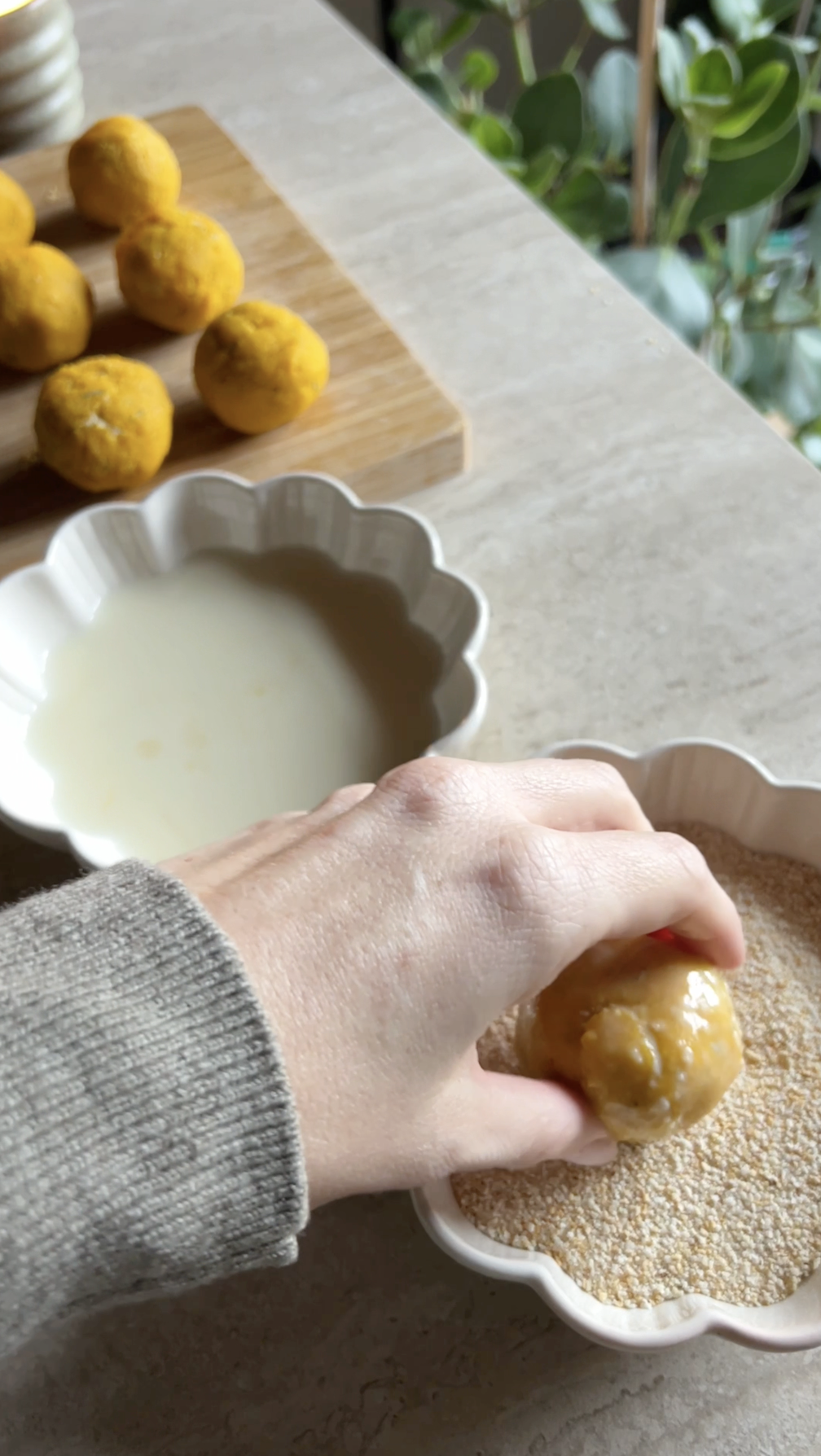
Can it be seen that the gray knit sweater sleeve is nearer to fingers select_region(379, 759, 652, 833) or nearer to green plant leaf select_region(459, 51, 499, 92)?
fingers select_region(379, 759, 652, 833)

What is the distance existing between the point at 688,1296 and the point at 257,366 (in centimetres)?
62

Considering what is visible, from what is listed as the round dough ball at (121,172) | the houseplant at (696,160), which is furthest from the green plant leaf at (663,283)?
the round dough ball at (121,172)

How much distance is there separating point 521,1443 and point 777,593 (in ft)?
1.72

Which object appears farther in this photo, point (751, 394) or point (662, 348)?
point (751, 394)

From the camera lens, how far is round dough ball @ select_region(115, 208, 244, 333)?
850 millimetres

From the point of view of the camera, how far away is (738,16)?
121 cm

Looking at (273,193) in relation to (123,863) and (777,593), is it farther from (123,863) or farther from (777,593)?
(123,863)

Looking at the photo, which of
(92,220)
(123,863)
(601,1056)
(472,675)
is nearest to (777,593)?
(472,675)

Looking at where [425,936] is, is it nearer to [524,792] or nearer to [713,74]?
[524,792]

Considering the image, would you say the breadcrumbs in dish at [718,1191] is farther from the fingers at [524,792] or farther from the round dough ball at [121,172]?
the round dough ball at [121,172]

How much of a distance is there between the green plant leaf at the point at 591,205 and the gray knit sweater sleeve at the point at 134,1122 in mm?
1089

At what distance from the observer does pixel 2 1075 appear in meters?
0.40

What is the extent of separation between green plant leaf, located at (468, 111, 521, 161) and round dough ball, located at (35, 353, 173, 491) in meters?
0.66

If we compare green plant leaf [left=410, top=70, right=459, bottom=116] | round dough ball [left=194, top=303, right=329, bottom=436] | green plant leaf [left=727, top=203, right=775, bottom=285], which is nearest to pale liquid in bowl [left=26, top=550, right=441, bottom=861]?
round dough ball [left=194, top=303, right=329, bottom=436]
